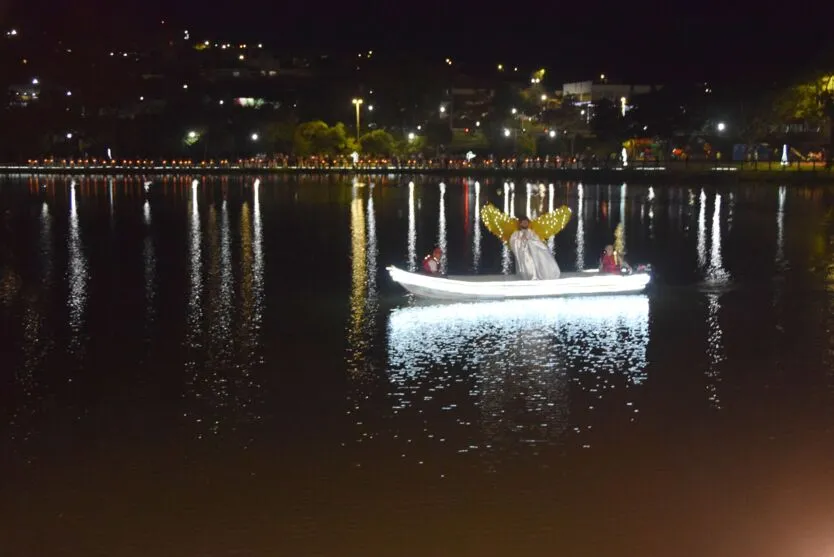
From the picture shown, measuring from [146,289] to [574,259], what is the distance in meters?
10.7

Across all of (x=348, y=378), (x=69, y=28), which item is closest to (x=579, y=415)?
(x=348, y=378)

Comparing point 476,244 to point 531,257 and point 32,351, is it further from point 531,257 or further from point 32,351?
point 32,351

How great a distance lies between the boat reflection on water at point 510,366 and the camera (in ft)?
39.8

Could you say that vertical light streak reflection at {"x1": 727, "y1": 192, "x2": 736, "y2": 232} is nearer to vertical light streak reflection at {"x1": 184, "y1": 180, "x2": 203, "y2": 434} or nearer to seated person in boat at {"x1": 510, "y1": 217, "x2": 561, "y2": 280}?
seated person in boat at {"x1": 510, "y1": 217, "x2": 561, "y2": 280}

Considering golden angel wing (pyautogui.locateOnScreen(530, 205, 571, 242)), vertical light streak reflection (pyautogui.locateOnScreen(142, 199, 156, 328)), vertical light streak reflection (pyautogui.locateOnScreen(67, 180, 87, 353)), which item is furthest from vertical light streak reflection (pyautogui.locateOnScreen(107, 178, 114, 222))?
golden angel wing (pyautogui.locateOnScreen(530, 205, 571, 242))

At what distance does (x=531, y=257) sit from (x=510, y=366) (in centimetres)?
531

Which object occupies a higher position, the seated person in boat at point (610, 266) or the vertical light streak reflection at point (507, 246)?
the seated person in boat at point (610, 266)

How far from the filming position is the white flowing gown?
19891 millimetres

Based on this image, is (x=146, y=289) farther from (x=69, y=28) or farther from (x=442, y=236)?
(x=69, y=28)

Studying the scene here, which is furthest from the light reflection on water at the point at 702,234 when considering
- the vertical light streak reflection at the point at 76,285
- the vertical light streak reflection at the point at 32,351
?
the vertical light streak reflection at the point at 32,351

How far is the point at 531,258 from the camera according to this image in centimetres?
2000

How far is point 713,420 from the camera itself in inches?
490

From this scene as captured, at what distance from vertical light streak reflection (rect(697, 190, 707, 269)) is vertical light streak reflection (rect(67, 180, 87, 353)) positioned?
13.3m

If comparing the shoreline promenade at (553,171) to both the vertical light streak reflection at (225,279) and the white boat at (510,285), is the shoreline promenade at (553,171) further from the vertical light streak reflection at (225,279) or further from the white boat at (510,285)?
the white boat at (510,285)
